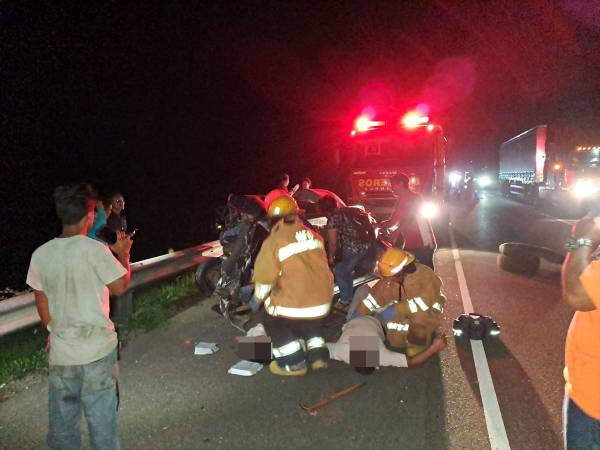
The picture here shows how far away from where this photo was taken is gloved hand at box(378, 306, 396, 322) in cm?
548

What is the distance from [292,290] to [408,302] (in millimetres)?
1274

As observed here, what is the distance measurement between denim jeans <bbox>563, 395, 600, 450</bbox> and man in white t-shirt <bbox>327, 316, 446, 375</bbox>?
273 cm

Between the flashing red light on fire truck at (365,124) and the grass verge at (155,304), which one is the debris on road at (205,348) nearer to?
the grass verge at (155,304)

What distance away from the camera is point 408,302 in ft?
17.7

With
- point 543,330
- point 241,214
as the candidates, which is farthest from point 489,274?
point 241,214

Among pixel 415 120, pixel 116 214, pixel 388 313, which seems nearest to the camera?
pixel 388 313

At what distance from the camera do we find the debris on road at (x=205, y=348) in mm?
5680

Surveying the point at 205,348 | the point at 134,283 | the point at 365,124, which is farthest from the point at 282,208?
the point at 365,124

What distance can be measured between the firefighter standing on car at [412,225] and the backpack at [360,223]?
25.9 inches

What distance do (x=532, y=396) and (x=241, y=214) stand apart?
13.8 feet

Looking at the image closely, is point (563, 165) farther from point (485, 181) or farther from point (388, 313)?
point (485, 181)

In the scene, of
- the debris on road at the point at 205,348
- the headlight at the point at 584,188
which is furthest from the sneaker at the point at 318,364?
the headlight at the point at 584,188

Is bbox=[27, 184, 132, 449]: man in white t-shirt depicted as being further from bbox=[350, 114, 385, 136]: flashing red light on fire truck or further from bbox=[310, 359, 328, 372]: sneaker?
bbox=[350, 114, 385, 136]: flashing red light on fire truck

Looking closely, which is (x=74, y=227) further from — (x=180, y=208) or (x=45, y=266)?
(x=180, y=208)
